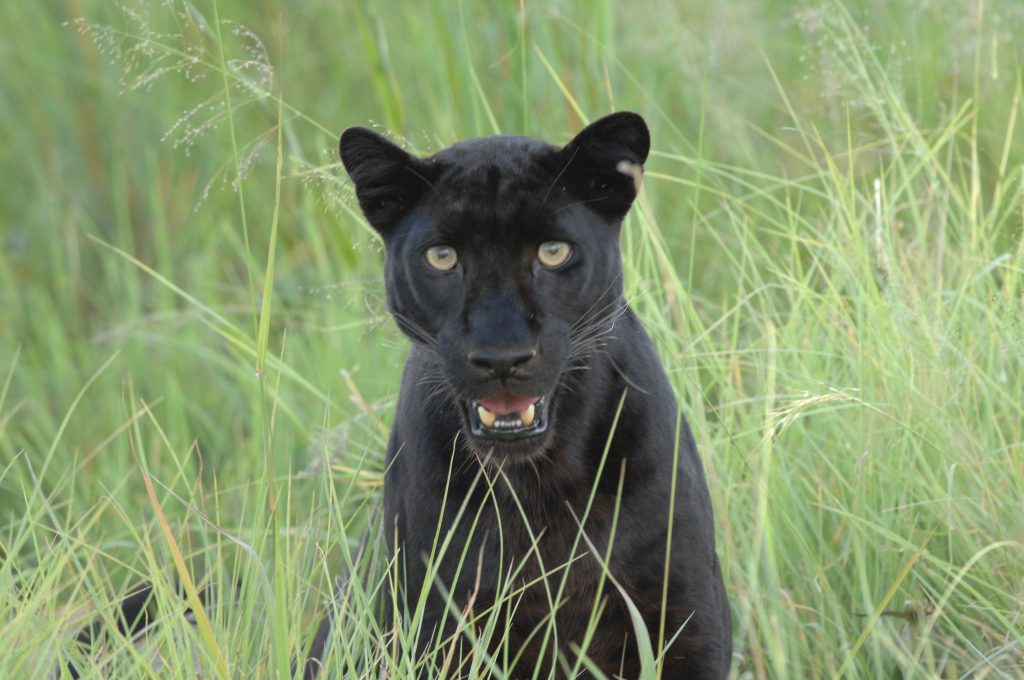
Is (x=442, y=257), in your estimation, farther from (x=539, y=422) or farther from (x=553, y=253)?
(x=539, y=422)

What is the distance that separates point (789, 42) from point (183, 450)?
2.54 metres

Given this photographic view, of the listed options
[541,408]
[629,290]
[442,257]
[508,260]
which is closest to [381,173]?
[442,257]

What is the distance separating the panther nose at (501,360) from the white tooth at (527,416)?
0.12 meters

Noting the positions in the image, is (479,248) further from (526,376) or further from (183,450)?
(183,450)

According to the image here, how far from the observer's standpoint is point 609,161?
8.66ft

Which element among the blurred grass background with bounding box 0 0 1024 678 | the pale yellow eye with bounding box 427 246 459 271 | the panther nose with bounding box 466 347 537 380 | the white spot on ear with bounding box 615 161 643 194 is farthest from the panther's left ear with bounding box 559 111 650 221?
the panther nose with bounding box 466 347 537 380

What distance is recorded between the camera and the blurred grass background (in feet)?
8.53

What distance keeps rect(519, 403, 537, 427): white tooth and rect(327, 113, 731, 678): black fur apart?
0.01 metres

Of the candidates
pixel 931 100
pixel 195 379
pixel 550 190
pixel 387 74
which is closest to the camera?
pixel 550 190

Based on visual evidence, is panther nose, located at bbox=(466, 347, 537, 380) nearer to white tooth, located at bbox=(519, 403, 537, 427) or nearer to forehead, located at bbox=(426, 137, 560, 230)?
white tooth, located at bbox=(519, 403, 537, 427)

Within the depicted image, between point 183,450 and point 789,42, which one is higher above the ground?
point 789,42

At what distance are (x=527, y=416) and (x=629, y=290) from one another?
731 millimetres

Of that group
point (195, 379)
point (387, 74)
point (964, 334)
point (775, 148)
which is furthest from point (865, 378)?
point (195, 379)

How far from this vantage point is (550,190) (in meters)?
2.60
